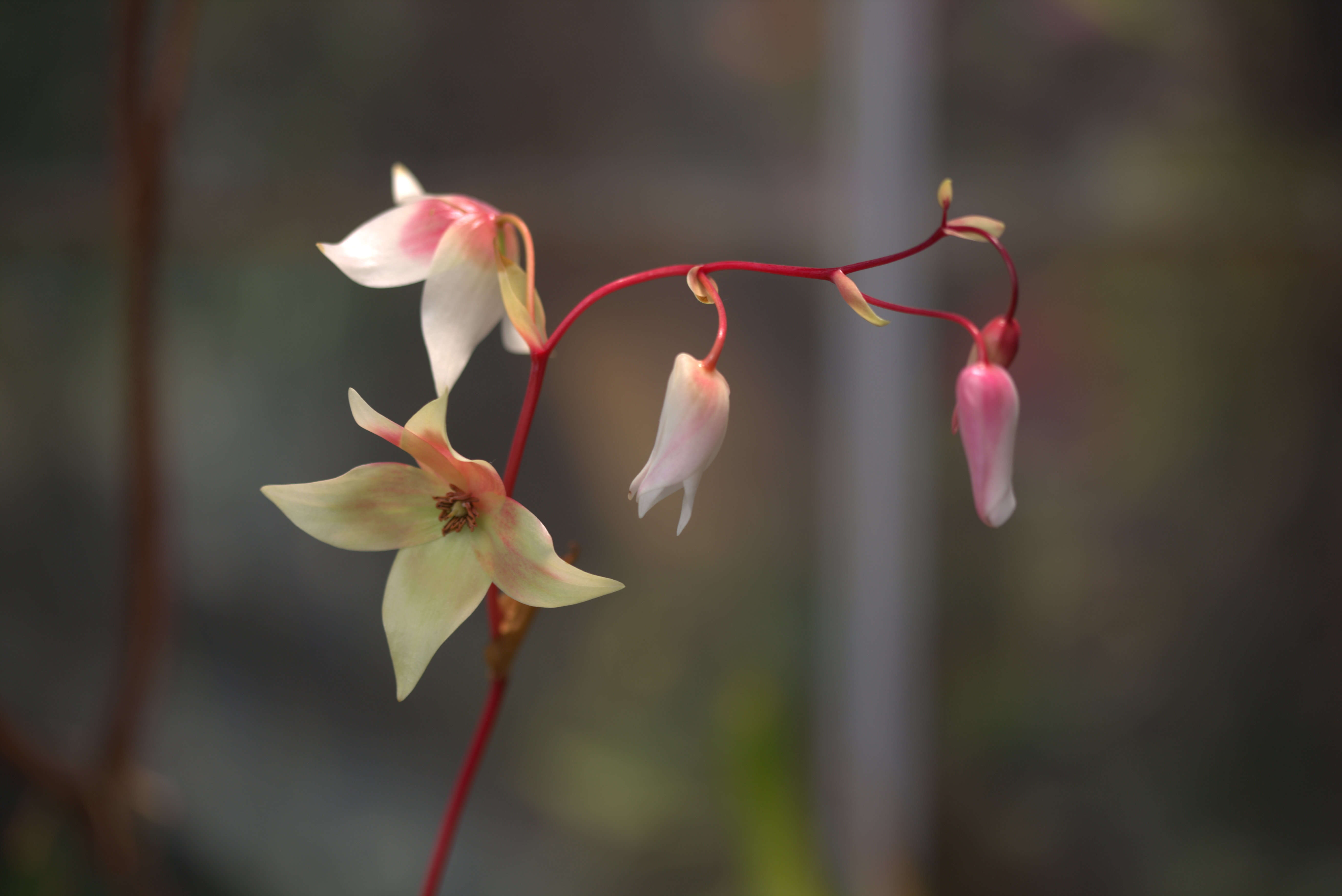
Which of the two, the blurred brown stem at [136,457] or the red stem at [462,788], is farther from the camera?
the blurred brown stem at [136,457]

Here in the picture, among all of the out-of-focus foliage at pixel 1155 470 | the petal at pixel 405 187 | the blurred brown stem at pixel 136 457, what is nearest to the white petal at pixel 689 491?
the petal at pixel 405 187

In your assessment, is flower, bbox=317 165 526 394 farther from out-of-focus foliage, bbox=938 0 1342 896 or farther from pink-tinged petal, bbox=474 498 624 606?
out-of-focus foliage, bbox=938 0 1342 896

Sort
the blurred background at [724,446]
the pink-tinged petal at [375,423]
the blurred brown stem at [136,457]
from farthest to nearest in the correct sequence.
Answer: the blurred background at [724,446] → the blurred brown stem at [136,457] → the pink-tinged petal at [375,423]

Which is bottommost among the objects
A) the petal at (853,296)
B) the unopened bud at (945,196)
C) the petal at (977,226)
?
the petal at (853,296)

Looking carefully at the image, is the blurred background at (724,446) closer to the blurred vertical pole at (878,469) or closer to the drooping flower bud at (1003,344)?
the blurred vertical pole at (878,469)

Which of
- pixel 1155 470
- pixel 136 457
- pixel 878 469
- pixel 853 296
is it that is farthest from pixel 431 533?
pixel 1155 470

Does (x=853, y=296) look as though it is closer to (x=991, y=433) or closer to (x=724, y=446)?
(x=991, y=433)

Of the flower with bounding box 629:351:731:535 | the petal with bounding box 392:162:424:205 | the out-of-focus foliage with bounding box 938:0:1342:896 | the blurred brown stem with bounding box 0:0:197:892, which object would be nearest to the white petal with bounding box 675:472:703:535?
the flower with bounding box 629:351:731:535
